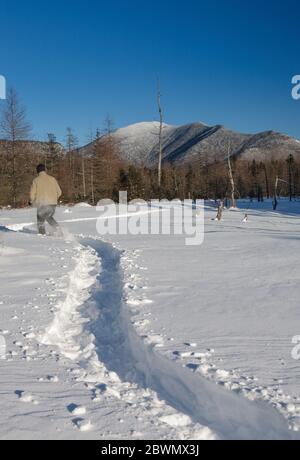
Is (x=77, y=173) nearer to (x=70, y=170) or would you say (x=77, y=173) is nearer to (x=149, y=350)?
(x=70, y=170)

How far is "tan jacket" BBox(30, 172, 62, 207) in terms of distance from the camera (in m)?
12.3

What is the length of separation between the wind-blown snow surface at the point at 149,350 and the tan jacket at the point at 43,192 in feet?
13.5

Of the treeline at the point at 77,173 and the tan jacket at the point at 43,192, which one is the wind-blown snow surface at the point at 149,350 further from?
the treeline at the point at 77,173

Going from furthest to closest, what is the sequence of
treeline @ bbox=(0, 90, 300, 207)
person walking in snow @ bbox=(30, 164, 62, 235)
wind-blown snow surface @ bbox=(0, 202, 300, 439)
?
treeline @ bbox=(0, 90, 300, 207) < person walking in snow @ bbox=(30, 164, 62, 235) < wind-blown snow surface @ bbox=(0, 202, 300, 439)

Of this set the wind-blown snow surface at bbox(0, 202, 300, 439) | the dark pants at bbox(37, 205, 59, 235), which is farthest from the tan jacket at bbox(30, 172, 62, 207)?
the wind-blown snow surface at bbox(0, 202, 300, 439)

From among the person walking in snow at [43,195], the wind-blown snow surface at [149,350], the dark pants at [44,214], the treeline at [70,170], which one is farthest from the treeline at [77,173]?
the wind-blown snow surface at [149,350]

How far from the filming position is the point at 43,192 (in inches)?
488

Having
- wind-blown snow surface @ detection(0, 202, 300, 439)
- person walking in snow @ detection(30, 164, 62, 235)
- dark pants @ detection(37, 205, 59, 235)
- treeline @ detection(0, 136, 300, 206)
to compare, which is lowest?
wind-blown snow surface @ detection(0, 202, 300, 439)

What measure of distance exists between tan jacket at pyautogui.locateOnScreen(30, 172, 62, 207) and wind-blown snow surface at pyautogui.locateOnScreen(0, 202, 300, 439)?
4127 mm

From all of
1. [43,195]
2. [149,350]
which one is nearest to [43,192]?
[43,195]

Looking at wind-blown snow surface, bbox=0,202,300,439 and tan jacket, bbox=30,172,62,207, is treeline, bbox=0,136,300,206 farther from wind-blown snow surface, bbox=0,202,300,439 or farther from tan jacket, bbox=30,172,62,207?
wind-blown snow surface, bbox=0,202,300,439

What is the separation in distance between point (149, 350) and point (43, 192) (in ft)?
30.1

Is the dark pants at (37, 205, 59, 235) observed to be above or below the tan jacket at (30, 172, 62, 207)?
below
